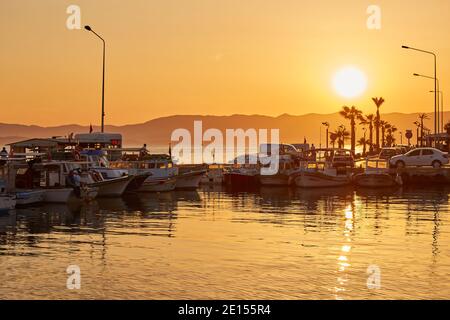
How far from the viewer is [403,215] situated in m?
45.5

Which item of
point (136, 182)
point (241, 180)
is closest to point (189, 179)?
point (241, 180)

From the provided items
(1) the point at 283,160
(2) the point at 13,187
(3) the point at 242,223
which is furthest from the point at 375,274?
(1) the point at 283,160

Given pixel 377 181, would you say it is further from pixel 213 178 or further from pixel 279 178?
pixel 213 178

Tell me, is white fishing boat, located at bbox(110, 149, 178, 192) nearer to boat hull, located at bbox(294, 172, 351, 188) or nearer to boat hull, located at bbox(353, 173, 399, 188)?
boat hull, located at bbox(294, 172, 351, 188)

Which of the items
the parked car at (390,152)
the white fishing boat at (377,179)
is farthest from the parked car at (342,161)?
the parked car at (390,152)

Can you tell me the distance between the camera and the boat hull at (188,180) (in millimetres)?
71812

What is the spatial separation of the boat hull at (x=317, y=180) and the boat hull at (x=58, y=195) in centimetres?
2915

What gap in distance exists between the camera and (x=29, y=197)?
49.7 meters

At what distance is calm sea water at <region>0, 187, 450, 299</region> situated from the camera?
854 inches

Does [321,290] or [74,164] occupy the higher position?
[74,164]

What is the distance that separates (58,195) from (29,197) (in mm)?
2184

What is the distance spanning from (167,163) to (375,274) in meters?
45.7
